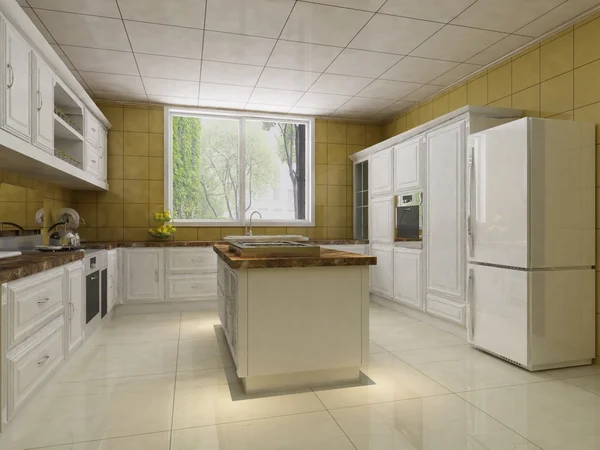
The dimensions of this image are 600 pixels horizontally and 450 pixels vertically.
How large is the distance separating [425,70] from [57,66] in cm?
304

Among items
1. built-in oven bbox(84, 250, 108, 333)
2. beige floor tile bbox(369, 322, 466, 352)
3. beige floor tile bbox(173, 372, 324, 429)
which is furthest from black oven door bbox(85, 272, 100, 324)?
beige floor tile bbox(369, 322, 466, 352)

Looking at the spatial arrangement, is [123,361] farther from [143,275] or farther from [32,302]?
[143,275]

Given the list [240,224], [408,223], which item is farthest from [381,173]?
[240,224]

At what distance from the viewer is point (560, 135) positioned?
2670mm

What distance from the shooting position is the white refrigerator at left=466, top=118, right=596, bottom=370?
2.60 m

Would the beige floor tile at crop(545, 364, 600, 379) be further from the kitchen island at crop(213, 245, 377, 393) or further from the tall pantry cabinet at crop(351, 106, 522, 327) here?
the kitchen island at crop(213, 245, 377, 393)

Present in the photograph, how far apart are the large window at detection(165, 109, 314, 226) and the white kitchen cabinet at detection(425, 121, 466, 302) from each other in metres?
2.00

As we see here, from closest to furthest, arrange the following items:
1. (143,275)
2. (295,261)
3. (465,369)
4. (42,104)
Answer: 1. (295,261)
2. (42,104)
3. (465,369)
4. (143,275)

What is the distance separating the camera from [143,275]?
4.38 metres

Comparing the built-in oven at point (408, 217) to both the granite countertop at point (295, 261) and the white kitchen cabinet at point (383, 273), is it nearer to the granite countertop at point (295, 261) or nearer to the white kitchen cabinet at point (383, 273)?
the white kitchen cabinet at point (383, 273)

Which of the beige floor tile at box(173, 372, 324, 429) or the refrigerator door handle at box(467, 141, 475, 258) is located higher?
the refrigerator door handle at box(467, 141, 475, 258)

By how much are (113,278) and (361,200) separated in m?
3.12

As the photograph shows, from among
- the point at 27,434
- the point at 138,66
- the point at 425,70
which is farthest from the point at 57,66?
the point at 425,70

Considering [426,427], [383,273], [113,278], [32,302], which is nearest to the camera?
[426,427]
